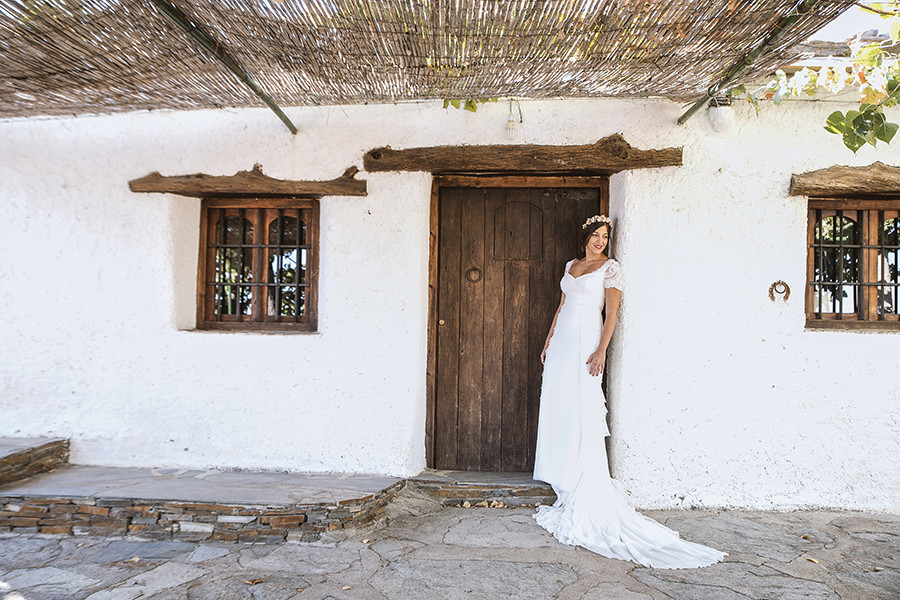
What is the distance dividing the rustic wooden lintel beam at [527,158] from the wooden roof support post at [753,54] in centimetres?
34

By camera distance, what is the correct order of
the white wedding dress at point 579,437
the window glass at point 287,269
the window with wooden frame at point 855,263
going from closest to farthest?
1. the white wedding dress at point 579,437
2. the window with wooden frame at point 855,263
3. the window glass at point 287,269

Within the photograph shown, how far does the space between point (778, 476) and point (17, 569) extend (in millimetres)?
4294

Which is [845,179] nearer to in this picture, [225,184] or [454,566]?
[454,566]

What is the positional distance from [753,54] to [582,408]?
215cm

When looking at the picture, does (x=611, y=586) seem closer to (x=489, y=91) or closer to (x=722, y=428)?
(x=722, y=428)

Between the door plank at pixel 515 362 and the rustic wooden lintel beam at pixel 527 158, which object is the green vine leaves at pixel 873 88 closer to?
the rustic wooden lintel beam at pixel 527 158

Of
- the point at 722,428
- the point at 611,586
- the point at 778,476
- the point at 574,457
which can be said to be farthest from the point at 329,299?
the point at 778,476

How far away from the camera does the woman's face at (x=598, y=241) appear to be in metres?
3.69

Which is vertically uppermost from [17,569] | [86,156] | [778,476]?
[86,156]

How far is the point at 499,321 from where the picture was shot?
4109 mm

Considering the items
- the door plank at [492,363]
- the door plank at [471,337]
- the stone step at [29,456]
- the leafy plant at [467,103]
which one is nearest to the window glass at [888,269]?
the door plank at [492,363]

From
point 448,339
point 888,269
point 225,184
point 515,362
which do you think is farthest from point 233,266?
point 888,269

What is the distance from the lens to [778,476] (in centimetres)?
368

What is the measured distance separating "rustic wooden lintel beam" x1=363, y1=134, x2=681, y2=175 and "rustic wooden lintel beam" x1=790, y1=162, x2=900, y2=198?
787 mm
